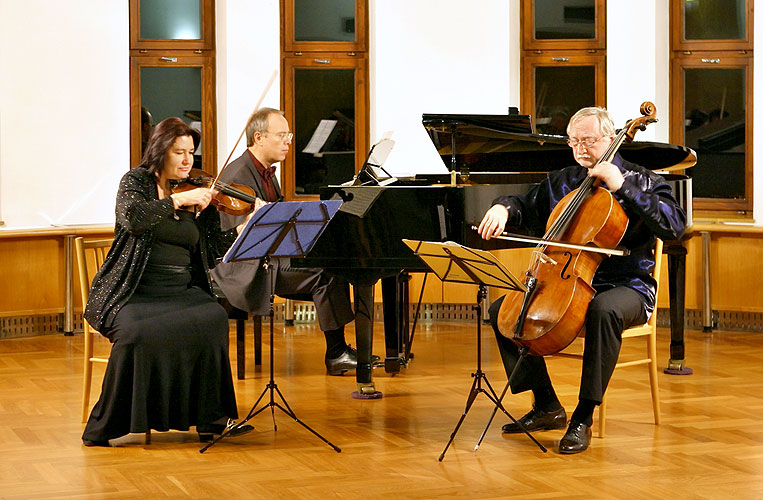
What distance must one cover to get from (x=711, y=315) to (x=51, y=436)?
4196mm

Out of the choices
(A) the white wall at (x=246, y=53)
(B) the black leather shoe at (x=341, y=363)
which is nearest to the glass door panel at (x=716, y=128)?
(A) the white wall at (x=246, y=53)

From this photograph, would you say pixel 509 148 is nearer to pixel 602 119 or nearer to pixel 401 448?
pixel 602 119

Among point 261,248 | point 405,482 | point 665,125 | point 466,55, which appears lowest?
point 405,482

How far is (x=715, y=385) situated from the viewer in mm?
5137

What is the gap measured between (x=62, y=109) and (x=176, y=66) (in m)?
0.85

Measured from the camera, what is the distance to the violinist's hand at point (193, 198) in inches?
159

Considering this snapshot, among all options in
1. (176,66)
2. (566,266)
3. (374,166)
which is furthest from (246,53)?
(566,266)

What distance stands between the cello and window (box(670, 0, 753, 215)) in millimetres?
3596

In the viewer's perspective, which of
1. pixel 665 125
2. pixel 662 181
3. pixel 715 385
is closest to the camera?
pixel 662 181

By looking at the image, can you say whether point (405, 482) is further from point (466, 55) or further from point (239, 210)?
point (466, 55)

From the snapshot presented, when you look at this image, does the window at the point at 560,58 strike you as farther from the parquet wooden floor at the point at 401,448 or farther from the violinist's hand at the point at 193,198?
the violinist's hand at the point at 193,198

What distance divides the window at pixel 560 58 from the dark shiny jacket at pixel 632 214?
10.3ft

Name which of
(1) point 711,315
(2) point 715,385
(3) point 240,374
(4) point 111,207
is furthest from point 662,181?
(4) point 111,207

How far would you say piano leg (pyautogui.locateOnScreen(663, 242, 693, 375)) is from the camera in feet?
17.3
